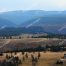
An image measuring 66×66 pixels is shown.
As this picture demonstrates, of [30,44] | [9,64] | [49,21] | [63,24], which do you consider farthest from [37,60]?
[49,21]

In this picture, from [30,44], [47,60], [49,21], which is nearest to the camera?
[47,60]

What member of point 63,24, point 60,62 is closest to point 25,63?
point 60,62

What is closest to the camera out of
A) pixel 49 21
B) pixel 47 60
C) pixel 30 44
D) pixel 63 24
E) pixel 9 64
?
pixel 9 64

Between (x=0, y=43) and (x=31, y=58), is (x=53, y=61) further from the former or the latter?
(x=0, y=43)

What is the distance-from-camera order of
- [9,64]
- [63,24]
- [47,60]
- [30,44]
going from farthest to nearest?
[63,24]
[30,44]
[47,60]
[9,64]

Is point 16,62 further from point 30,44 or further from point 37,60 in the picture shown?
point 30,44

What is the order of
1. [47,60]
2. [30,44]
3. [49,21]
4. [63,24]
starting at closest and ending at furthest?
[47,60] → [30,44] → [63,24] → [49,21]

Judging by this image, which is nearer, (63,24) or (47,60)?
(47,60)

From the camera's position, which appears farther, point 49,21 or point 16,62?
point 49,21
